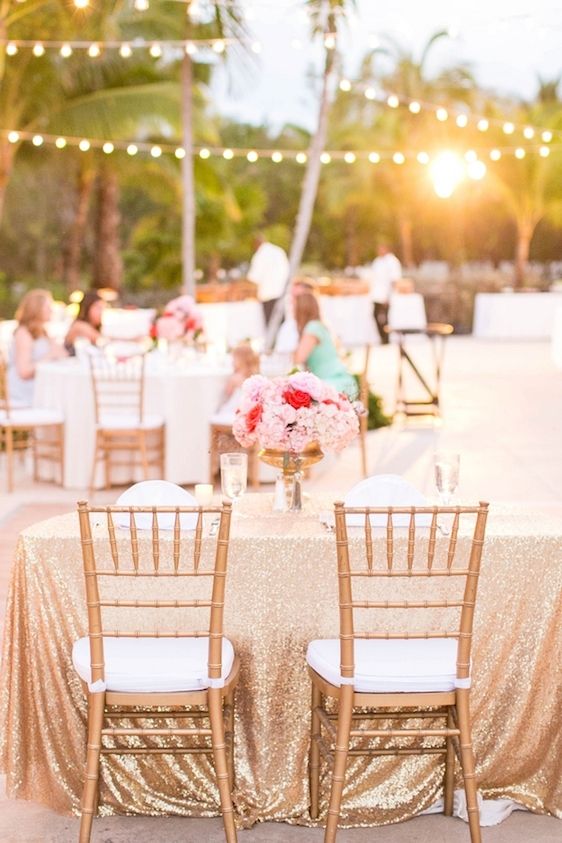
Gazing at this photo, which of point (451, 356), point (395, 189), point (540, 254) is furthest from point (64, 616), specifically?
point (540, 254)

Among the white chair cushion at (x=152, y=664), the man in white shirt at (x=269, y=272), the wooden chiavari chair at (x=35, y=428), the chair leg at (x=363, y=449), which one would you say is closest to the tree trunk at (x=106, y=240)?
the man in white shirt at (x=269, y=272)

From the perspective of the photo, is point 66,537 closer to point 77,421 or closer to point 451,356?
point 77,421

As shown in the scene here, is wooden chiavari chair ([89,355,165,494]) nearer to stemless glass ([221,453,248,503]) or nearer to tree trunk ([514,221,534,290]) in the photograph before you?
stemless glass ([221,453,248,503])

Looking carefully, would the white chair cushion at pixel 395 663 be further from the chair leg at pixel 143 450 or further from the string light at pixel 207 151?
the string light at pixel 207 151

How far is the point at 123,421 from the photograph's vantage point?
7.84 m

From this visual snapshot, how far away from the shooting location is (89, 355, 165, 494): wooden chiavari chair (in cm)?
780

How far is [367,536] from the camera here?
123 inches

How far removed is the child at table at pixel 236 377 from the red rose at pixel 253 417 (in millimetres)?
3968

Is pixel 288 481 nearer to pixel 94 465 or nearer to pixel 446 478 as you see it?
pixel 446 478

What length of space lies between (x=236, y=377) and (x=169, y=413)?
1.58 feet

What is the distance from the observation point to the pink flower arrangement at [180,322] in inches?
342

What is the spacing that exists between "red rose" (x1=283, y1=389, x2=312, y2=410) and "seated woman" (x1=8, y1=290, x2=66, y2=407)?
16.4ft

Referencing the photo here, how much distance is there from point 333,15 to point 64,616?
31.3 ft

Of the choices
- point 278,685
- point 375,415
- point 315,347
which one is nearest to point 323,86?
point 375,415
